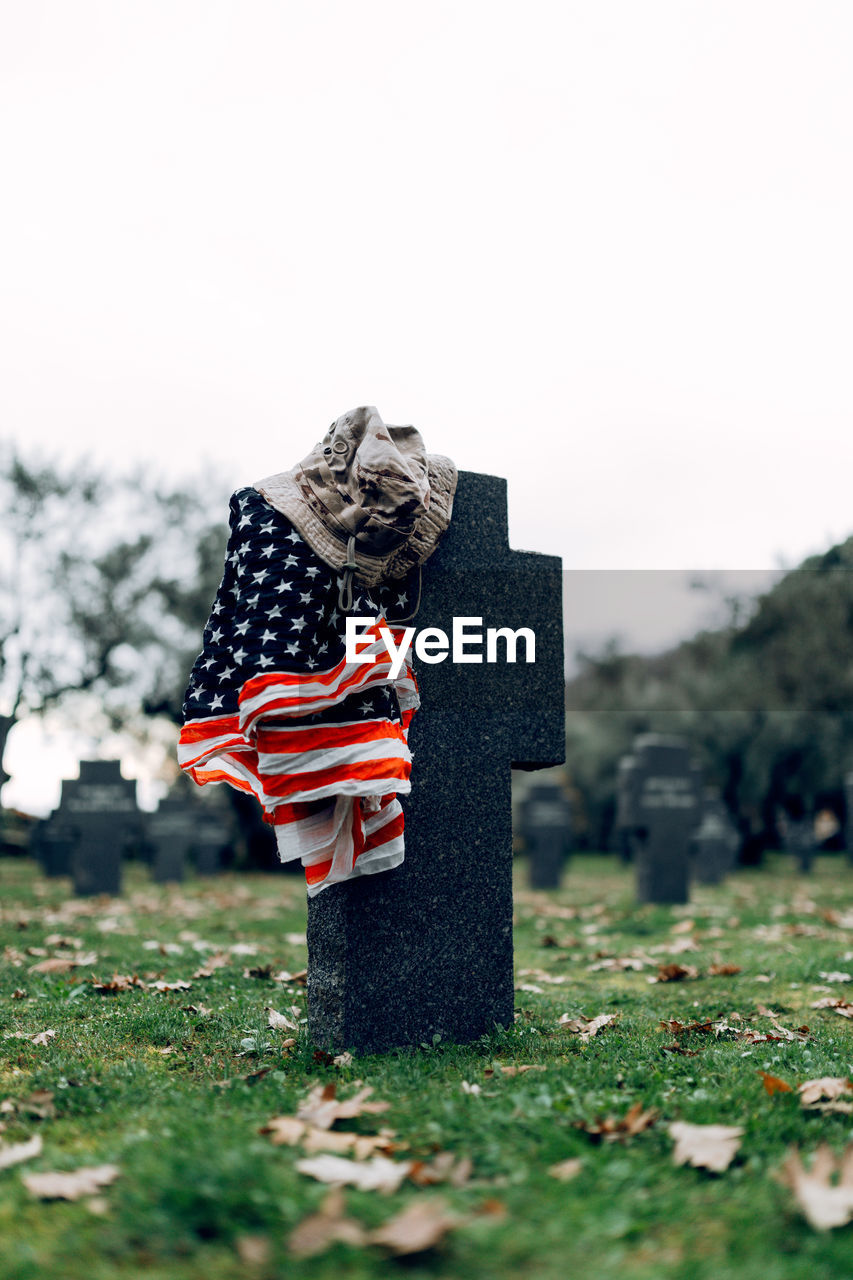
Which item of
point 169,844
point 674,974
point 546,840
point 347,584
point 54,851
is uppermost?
point 347,584

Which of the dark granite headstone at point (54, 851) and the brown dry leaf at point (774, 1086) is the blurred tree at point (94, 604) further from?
the brown dry leaf at point (774, 1086)

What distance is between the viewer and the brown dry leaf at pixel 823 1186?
86.9 inches

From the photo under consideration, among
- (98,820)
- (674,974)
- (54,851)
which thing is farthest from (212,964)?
(54,851)

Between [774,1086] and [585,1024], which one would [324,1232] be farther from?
[585,1024]

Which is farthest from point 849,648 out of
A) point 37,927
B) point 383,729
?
point 383,729

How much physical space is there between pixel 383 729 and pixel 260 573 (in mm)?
793

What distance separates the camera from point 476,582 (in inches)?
179

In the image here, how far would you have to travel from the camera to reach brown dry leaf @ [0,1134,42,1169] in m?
2.65

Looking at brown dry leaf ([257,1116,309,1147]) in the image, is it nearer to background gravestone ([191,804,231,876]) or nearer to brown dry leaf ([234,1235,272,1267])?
brown dry leaf ([234,1235,272,1267])

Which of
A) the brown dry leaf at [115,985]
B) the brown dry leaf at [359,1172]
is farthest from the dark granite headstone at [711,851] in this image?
the brown dry leaf at [359,1172]

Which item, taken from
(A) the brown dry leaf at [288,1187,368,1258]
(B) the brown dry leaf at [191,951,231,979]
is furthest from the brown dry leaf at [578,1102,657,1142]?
(B) the brown dry leaf at [191,951,231,979]

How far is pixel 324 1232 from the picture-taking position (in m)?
2.07

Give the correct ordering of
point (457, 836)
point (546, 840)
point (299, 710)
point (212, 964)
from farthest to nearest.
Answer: point (546, 840)
point (212, 964)
point (457, 836)
point (299, 710)

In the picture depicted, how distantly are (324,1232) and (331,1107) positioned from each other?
876mm
